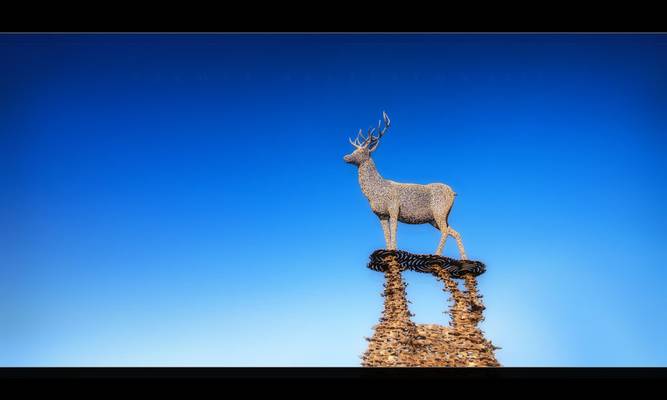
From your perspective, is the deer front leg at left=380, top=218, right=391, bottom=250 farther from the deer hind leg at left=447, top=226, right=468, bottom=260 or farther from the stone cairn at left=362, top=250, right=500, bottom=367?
the deer hind leg at left=447, top=226, right=468, bottom=260

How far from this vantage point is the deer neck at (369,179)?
10133 millimetres

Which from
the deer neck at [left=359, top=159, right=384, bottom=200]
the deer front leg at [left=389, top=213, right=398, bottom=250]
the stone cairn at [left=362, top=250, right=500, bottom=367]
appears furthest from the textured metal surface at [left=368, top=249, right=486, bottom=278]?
the deer neck at [left=359, top=159, right=384, bottom=200]

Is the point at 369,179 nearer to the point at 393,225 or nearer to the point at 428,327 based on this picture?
the point at 393,225

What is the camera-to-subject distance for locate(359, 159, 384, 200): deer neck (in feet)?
33.2

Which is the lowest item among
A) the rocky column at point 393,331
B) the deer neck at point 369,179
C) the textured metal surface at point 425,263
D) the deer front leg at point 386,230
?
the rocky column at point 393,331

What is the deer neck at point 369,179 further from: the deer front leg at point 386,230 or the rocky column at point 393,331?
the rocky column at point 393,331

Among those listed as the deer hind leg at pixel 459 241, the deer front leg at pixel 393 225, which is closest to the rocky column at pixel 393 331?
the deer front leg at pixel 393 225

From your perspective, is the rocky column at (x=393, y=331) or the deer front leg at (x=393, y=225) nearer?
the rocky column at (x=393, y=331)

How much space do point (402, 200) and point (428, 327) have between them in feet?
7.48

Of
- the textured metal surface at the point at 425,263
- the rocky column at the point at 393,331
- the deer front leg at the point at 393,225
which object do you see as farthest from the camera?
the deer front leg at the point at 393,225

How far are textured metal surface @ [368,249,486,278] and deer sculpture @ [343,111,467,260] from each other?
0.53 feet

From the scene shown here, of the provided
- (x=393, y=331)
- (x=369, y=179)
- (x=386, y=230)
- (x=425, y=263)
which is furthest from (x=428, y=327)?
(x=369, y=179)
